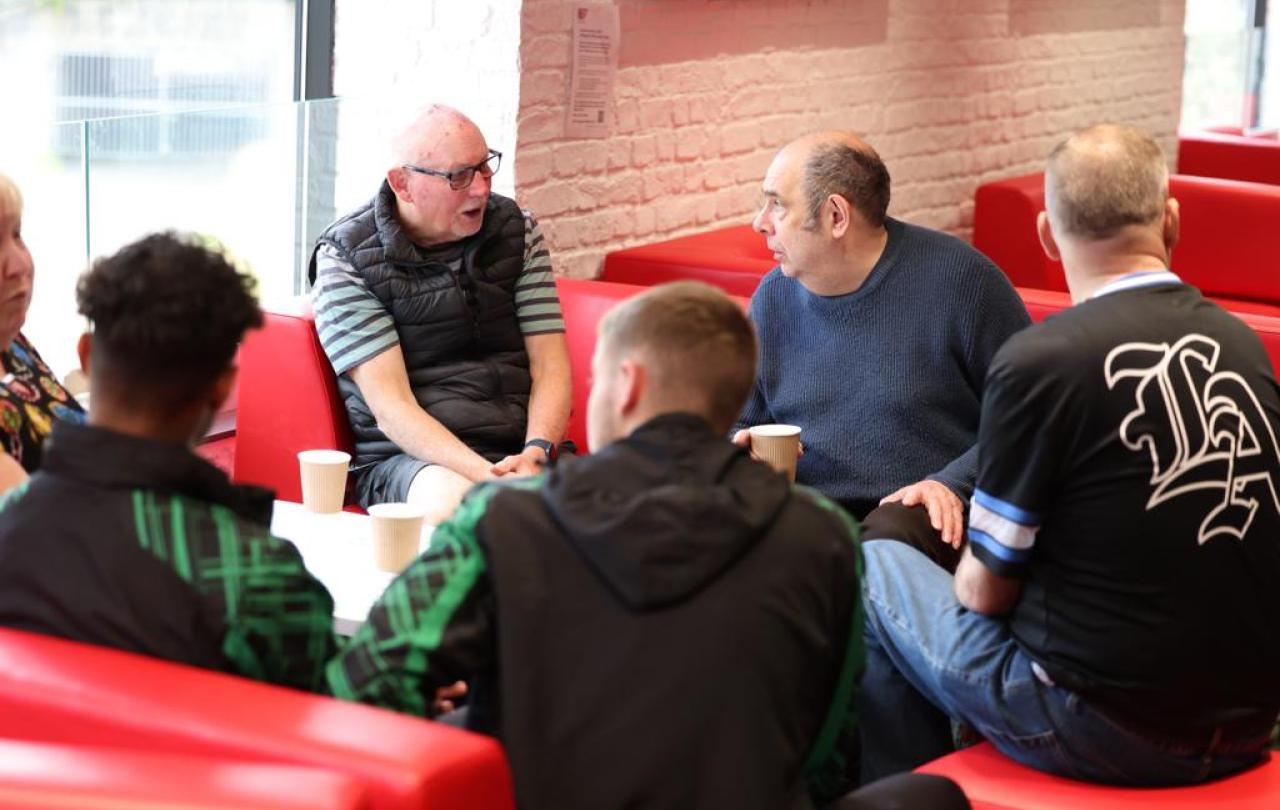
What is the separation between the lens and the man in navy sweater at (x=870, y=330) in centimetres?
330

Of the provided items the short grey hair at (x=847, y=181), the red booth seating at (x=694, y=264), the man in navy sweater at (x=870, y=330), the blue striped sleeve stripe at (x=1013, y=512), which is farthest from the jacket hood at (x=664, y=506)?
the red booth seating at (x=694, y=264)

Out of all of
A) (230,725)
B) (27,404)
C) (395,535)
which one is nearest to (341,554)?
(395,535)

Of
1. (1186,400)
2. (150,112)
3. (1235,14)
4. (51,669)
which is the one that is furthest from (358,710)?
(1235,14)

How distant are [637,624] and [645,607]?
0.06ft

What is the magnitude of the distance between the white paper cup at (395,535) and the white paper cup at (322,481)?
30cm

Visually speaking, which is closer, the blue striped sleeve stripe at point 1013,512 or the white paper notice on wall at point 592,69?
the blue striped sleeve stripe at point 1013,512

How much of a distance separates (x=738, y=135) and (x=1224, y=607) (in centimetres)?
284

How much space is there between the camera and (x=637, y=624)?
171cm

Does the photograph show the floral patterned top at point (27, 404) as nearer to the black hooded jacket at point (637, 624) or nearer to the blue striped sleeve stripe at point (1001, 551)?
the black hooded jacket at point (637, 624)

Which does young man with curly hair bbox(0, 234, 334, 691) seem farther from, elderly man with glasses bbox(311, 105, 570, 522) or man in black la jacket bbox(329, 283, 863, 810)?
elderly man with glasses bbox(311, 105, 570, 522)

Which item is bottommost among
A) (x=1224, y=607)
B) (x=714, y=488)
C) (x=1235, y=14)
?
(x=1224, y=607)

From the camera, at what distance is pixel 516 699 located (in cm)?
173

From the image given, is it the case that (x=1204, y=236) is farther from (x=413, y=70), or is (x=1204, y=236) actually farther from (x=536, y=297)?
(x=536, y=297)

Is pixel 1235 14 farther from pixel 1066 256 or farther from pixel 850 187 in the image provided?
pixel 1066 256
